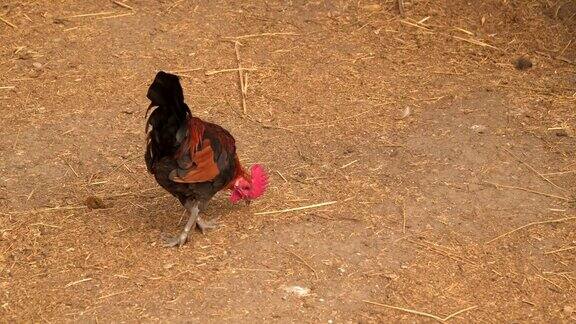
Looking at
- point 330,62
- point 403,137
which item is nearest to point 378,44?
point 330,62

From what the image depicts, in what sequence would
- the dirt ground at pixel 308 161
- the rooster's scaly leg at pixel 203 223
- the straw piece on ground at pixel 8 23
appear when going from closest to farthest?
the dirt ground at pixel 308 161, the rooster's scaly leg at pixel 203 223, the straw piece on ground at pixel 8 23

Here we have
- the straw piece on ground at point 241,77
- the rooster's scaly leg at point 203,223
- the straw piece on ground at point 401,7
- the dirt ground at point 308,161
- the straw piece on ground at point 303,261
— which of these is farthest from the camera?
the straw piece on ground at point 401,7

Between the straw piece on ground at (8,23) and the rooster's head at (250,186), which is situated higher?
the rooster's head at (250,186)

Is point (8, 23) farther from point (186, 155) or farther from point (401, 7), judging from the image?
point (186, 155)

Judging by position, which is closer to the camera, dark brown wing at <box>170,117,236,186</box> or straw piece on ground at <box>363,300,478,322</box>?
straw piece on ground at <box>363,300,478,322</box>

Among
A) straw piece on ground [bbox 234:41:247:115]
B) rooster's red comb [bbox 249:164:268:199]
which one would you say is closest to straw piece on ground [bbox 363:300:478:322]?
rooster's red comb [bbox 249:164:268:199]

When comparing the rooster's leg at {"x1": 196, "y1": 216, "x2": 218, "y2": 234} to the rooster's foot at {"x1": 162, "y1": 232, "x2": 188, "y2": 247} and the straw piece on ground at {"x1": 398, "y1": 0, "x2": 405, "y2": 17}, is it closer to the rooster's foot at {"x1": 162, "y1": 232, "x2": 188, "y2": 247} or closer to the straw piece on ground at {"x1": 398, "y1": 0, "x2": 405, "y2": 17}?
the rooster's foot at {"x1": 162, "y1": 232, "x2": 188, "y2": 247}

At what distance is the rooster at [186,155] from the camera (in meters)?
4.22

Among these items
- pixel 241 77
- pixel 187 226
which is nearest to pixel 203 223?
pixel 187 226

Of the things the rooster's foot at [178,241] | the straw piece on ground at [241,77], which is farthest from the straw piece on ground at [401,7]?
the rooster's foot at [178,241]

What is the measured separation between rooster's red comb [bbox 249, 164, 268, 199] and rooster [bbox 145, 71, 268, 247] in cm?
5

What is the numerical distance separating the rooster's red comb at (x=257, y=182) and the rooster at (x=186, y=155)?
45mm

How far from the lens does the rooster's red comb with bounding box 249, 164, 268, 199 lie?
505cm

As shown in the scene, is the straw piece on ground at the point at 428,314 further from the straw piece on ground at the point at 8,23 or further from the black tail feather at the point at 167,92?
the straw piece on ground at the point at 8,23
